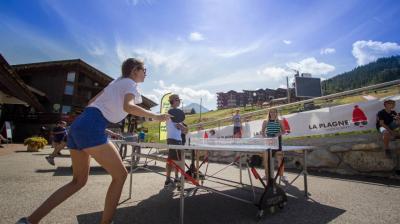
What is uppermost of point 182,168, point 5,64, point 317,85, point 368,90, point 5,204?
point 317,85

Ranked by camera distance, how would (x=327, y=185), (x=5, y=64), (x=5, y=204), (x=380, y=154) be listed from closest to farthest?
(x=5, y=204)
(x=327, y=185)
(x=380, y=154)
(x=5, y=64)

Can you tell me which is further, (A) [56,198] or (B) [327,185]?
(B) [327,185]

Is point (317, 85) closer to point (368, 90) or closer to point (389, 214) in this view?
point (368, 90)

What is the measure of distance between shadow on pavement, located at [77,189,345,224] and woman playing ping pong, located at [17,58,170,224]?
2.87 ft

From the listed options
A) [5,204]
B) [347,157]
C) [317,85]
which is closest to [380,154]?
[347,157]

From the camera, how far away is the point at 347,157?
6176 mm

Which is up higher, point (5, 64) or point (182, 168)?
point (5, 64)

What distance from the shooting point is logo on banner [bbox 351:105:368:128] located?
6.14m

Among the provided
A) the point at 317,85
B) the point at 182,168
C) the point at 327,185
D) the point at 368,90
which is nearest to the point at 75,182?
the point at 182,168

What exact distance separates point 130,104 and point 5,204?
2841 millimetres

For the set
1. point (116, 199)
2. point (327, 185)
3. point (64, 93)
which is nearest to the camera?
point (116, 199)

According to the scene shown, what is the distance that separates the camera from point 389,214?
311cm

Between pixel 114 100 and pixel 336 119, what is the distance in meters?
6.39

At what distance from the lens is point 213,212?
3389 mm
